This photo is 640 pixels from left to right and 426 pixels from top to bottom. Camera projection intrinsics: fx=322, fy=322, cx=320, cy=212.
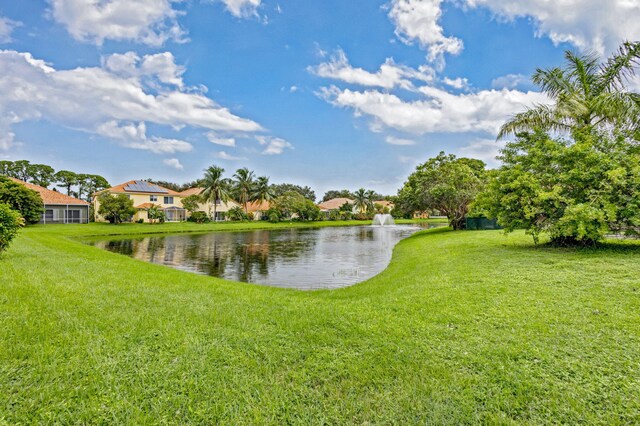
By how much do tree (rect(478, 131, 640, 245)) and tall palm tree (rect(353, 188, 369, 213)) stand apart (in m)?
60.9

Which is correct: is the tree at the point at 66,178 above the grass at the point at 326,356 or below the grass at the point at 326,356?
above

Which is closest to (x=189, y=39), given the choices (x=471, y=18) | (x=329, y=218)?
(x=471, y=18)

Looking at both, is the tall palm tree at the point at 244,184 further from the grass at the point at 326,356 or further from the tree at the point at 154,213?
the grass at the point at 326,356

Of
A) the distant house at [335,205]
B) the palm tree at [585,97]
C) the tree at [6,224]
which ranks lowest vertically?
the tree at [6,224]

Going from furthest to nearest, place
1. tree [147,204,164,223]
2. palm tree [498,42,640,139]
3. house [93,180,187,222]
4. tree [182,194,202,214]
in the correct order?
tree [182,194,202,214], house [93,180,187,222], tree [147,204,164,223], palm tree [498,42,640,139]

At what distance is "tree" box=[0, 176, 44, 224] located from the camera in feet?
99.5

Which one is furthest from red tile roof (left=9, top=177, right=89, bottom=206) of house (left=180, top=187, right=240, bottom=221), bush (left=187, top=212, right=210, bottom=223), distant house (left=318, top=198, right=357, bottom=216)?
distant house (left=318, top=198, right=357, bottom=216)

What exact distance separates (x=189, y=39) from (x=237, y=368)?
1757cm

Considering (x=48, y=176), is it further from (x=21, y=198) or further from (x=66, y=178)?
(x=21, y=198)

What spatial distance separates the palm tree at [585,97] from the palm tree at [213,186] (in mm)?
43748

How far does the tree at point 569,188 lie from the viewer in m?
8.94

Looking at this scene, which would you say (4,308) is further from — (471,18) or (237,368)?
(471,18)

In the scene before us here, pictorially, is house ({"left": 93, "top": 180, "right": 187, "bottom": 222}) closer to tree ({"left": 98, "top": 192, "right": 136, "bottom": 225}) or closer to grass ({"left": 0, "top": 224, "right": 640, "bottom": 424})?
tree ({"left": 98, "top": 192, "right": 136, "bottom": 225})

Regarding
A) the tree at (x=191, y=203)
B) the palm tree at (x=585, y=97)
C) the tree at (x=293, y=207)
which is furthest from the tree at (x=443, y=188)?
the tree at (x=191, y=203)
